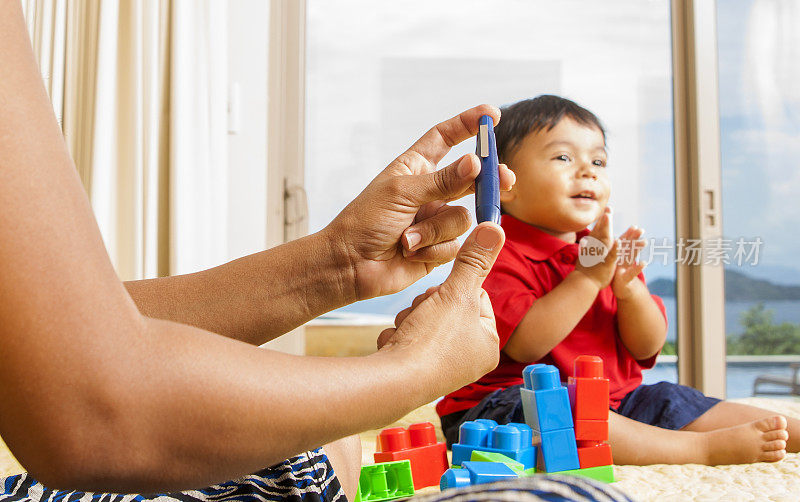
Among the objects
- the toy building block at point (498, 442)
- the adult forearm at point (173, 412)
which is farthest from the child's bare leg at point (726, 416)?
the adult forearm at point (173, 412)

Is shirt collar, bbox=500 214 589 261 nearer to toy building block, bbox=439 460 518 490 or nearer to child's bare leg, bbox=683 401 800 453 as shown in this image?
child's bare leg, bbox=683 401 800 453

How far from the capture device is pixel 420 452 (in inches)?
37.4

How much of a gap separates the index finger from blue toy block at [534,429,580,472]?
15.4 inches

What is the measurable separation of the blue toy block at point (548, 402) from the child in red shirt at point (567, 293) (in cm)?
32

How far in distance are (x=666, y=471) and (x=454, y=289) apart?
0.68 m

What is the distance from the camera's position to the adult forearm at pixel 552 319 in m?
1.36

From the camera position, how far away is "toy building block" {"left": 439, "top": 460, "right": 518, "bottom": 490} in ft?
2.24

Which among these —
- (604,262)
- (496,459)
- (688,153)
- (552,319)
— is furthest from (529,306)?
(688,153)

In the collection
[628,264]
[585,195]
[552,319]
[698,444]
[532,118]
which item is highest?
[532,118]

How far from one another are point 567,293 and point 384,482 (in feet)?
2.24

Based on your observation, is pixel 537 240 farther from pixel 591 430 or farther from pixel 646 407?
pixel 591 430

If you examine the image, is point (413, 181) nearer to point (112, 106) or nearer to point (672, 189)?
point (112, 106)
